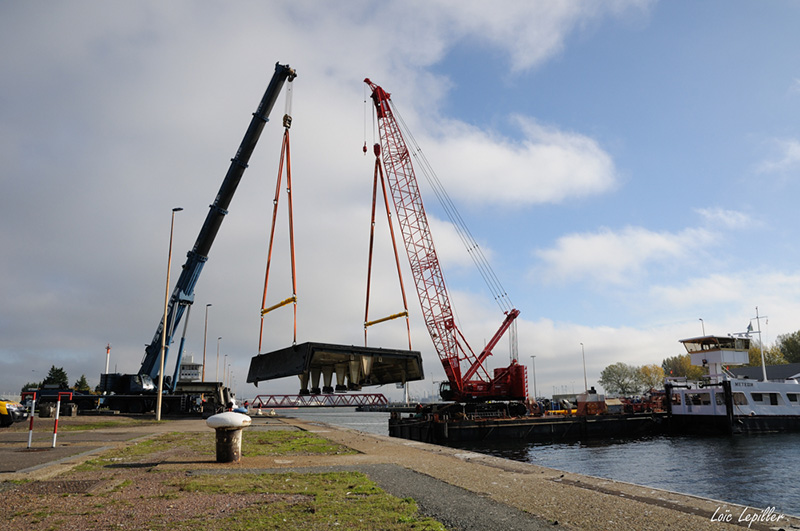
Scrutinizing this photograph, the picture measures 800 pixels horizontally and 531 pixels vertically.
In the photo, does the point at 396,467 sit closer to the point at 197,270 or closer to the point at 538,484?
the point at 538,484

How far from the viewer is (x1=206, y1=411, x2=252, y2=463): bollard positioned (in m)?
13.6

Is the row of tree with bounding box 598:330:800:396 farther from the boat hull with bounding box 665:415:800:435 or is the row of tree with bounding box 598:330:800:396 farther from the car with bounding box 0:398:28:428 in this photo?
the car with bounding box 0:398:28:428

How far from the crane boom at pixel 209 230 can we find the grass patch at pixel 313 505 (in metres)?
35.3

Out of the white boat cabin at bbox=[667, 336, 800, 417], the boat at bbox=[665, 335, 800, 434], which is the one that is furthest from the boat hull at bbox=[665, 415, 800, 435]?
the white boat cabin at bbox=[667, 336, 800, 417]

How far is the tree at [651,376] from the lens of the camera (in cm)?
16438

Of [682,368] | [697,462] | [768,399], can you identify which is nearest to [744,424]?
[768,399]

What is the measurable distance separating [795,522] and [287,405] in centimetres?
19224

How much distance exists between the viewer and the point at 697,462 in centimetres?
3494

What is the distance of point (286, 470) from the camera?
1265 centimetres

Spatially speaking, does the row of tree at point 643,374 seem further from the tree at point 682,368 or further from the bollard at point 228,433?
the bollard at point 228,433

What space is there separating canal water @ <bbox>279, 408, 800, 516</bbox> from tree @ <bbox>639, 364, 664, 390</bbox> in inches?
4694

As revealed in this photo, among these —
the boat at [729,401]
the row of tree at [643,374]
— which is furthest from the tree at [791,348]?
the boat at [729,401]

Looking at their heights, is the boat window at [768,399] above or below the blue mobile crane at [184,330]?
below

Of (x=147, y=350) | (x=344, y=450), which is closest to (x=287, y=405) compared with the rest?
(x=147, y=350)
